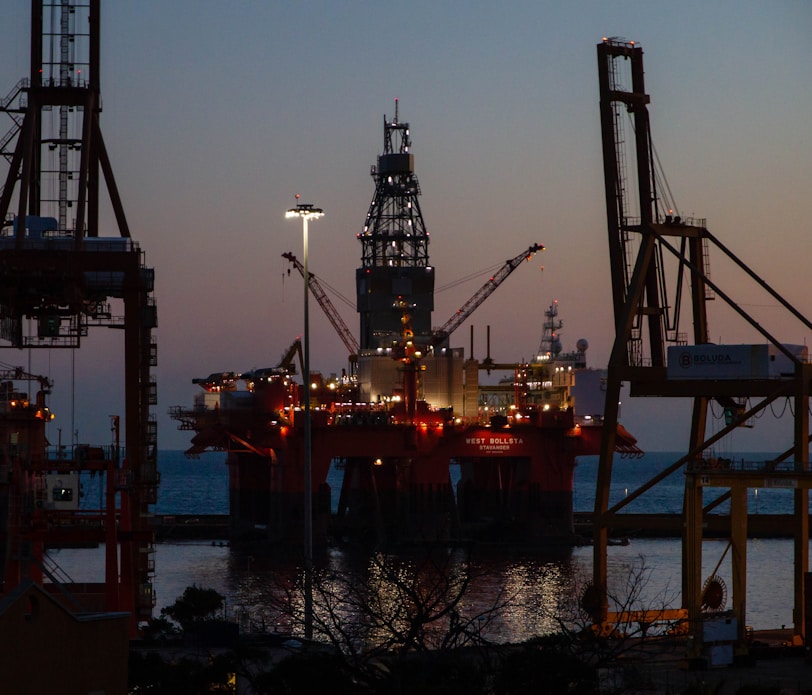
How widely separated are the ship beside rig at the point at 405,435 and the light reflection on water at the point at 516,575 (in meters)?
3.26

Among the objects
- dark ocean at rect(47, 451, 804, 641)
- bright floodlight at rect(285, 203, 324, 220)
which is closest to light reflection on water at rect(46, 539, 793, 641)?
dark ocean at rect(47, 451, 804, 641)

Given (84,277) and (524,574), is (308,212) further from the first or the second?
(524,574)

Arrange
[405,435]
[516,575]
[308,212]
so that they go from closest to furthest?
[308,212] → [516,575] → [405,435]

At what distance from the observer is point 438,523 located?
104m

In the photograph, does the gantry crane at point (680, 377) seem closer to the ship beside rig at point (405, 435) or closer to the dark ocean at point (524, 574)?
the dark ocean at point (524, 574)

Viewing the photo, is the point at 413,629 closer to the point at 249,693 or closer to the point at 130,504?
the point at 249,693

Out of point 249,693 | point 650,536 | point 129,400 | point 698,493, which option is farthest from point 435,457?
point 249,693

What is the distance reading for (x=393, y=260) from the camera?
123m

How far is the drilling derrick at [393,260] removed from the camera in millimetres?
120875

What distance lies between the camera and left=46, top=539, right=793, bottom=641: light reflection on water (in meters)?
72.3

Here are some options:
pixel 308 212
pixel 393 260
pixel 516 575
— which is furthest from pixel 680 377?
pixel 393 260

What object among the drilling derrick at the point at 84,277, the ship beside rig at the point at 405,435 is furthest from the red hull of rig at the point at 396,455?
the drilling derrick at the point at 84,277

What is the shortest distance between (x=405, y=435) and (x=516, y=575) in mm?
14097

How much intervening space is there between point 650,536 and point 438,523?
33290 mm
